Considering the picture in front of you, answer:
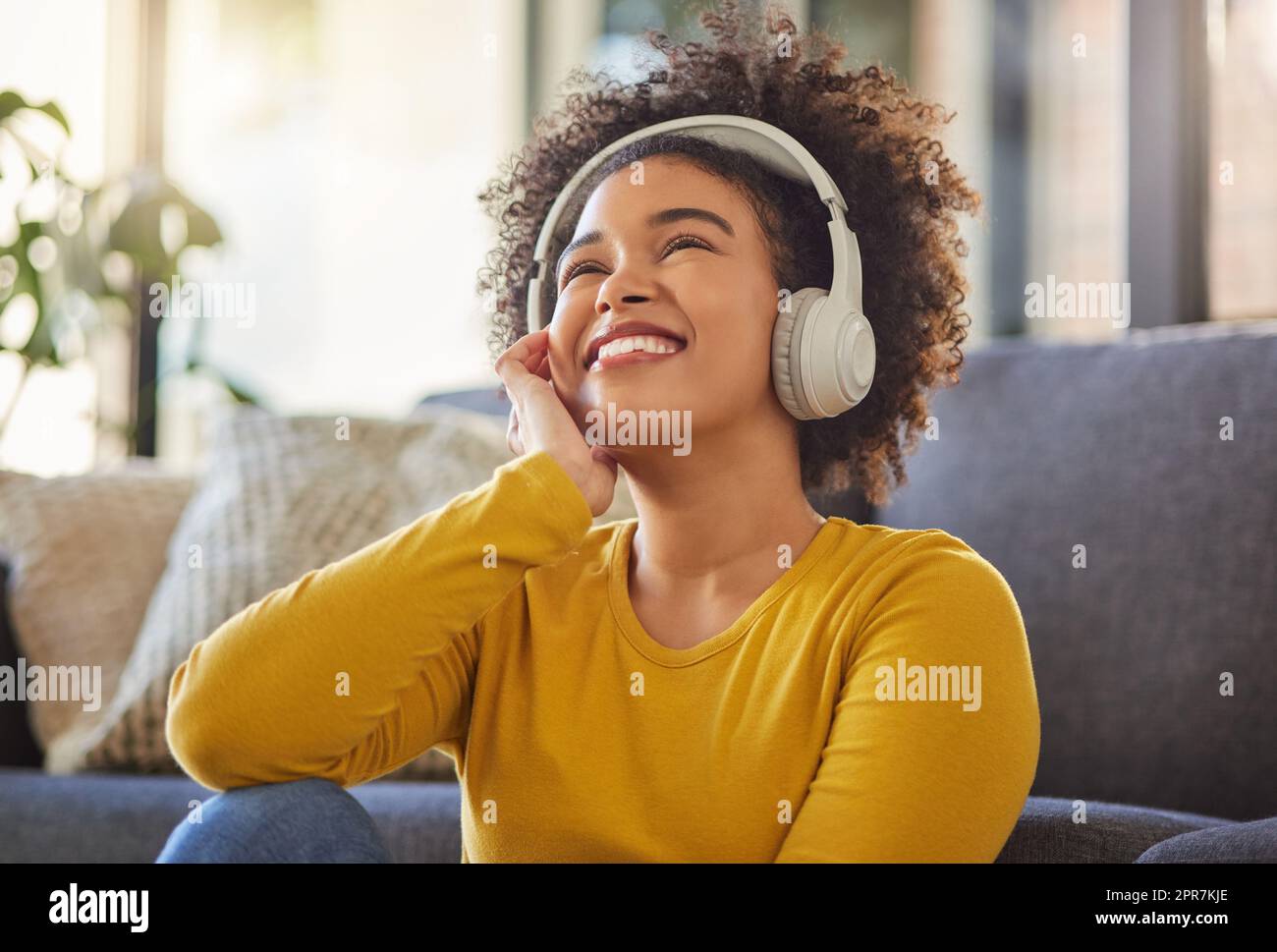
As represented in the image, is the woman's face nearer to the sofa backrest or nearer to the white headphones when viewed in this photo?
the white headphones

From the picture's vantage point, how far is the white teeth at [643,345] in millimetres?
893

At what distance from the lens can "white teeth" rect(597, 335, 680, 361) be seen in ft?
2.93

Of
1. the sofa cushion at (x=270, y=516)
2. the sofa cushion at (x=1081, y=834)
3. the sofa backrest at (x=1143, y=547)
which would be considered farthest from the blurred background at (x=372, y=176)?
the sofa cushion at (x=1081, y=834)

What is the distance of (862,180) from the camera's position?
104cm

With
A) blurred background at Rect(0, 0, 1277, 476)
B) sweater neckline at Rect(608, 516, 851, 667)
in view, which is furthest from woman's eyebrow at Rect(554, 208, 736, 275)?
blurred background at Rect(0, 0, 1277, 476)

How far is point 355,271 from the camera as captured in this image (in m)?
3.31

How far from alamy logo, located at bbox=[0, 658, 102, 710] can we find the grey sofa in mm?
124

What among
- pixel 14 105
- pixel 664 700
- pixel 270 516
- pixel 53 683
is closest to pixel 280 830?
pixel 664 700

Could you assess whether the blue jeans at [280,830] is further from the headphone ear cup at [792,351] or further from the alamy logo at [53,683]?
the alamy logo at [53,683]

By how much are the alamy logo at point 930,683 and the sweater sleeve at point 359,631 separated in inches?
9.2

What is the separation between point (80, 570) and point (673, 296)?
1155 millimetres

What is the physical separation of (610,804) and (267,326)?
2.59 m
